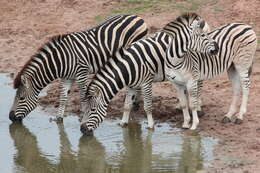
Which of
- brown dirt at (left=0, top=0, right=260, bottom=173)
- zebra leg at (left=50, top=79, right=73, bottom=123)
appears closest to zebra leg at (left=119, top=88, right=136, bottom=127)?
brown dirt at (left=0, top=0, right=260, bottom=173)

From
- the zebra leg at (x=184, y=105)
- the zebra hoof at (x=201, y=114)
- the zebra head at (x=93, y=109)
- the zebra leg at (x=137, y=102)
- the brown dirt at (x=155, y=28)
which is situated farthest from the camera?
the zebra leg at (x=137, y=102)

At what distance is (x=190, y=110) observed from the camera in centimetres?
1398

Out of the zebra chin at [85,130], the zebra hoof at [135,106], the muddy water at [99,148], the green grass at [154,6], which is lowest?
the muddy water at [99,148]

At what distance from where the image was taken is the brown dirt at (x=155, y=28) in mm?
12130

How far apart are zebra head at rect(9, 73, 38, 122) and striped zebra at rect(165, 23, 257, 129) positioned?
8.70 feet

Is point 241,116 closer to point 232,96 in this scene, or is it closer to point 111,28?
point 232,96

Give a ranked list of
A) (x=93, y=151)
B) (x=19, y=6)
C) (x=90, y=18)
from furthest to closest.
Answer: (x=19, y=6), (x=90, y=18), (x=93, y=151)

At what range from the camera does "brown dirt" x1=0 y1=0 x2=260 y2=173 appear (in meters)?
12.1

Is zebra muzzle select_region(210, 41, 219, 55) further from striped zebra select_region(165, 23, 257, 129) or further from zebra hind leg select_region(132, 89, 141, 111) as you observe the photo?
zebra hind leg select_region(132, 89, 141, 111)

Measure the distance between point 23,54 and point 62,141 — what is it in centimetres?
579

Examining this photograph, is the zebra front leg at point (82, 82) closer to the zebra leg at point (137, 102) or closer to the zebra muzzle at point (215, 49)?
the zebra leg at point (137, 102)

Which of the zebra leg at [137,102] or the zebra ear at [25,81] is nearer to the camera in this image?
the zebra ear at [25,81]

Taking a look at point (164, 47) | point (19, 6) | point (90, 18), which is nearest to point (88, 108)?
point (164, 47)

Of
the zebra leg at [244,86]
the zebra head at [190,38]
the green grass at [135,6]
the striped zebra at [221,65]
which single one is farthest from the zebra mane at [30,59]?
the green grass at [135,6]
